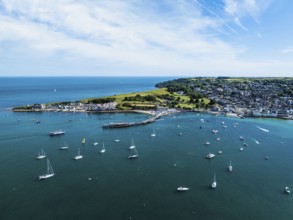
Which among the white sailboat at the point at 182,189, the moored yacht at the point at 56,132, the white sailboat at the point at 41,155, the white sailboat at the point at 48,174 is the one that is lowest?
the white sailboat at the point at 182,189

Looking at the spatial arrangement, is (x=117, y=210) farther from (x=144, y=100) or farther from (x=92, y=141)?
(x=144, y=100)

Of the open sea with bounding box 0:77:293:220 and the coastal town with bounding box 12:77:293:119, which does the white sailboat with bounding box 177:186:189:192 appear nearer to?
the open sea with bounding box 0:77:293:220

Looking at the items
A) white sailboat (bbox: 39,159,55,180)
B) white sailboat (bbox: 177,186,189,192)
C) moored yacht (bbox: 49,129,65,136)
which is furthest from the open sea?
moored yacht (bbox: 49,129,65,136)


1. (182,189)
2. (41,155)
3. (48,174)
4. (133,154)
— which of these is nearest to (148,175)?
(182,189)

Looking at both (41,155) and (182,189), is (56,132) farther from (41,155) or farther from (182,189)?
(182,189)

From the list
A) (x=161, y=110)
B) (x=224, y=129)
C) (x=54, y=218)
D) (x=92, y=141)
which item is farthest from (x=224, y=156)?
(x=161, y=110)

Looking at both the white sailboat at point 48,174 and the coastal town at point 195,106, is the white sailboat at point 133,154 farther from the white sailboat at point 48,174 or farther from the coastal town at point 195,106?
the coastal town at point 195,106

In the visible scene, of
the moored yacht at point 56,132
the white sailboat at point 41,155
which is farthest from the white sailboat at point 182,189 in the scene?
the moored yacht at point 56,132

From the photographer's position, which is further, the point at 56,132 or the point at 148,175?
the point at 56,132
